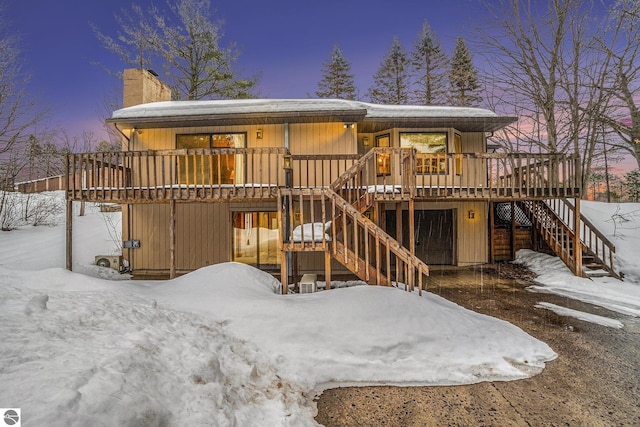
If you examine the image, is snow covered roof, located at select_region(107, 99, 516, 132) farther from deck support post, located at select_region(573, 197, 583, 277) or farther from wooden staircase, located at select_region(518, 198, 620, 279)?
deck support post, located at select_region(573, 197, 583, 277)

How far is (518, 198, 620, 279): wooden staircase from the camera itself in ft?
28.0

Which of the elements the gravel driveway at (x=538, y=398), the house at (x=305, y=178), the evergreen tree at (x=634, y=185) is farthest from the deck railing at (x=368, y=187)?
the evergreen tree at (x=634, y=185)

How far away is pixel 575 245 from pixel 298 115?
8973 mm

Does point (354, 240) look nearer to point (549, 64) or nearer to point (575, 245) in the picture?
point (575, 245)

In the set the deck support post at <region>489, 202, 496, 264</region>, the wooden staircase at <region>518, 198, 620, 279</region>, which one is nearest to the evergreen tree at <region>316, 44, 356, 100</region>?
the deck support post at <region>489, 202, 496, 264</region>

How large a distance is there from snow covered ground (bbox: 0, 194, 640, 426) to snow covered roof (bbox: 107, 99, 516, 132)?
5257 mm

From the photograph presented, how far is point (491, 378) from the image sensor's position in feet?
11.9

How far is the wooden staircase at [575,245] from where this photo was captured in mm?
8523

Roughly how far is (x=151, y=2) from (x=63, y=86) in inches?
1472

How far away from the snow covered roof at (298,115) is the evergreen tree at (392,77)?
17.9 m

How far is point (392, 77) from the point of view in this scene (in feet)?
89.1

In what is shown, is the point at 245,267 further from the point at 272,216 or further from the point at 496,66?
the point at 496,66

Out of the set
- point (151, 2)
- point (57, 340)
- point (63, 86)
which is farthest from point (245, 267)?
point (63, 86)

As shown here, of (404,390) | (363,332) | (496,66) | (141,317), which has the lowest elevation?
(404,390)
